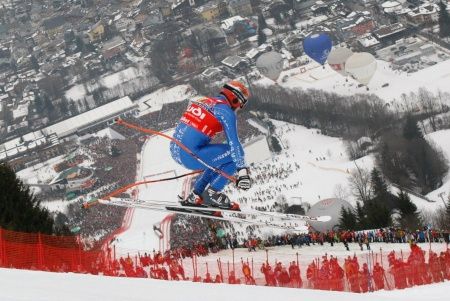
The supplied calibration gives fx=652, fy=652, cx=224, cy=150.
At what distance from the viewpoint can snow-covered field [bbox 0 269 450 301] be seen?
486cm

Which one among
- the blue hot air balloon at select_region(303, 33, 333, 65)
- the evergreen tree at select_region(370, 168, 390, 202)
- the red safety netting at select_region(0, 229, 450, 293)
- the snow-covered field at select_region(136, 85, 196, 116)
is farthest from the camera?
the snow-covered field at select_region(136, 85, 196, 116)

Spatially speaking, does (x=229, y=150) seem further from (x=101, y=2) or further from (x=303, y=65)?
(x=101, y=2)

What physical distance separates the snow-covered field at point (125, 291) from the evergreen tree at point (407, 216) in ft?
41.5

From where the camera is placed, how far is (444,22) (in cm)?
5256

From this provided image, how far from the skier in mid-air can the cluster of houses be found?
144ft

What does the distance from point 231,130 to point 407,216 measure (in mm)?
14868

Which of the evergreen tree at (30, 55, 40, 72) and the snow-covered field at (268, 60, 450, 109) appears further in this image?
the evergreen tree at (30, 55, 40, 72)

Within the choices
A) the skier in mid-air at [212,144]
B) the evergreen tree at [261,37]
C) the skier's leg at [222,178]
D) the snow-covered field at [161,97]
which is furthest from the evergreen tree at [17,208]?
the evergreen tree at [261,37]

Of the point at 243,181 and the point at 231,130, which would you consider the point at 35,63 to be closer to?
the point at 231,130

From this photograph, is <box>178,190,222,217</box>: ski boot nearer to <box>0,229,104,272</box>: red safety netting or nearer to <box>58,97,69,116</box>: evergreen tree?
<box>0,229,104,272</box>: red safety netting

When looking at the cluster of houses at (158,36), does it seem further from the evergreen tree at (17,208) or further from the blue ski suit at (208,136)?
the blue ski suit at (208,136)

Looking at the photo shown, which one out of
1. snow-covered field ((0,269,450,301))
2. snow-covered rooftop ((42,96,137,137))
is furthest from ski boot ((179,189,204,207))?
snow-covered rooftop ((42,96,137,137))

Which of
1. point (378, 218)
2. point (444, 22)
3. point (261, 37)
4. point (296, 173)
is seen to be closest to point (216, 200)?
point (378, 218)

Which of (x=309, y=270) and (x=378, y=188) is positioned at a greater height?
(x=378, y=188)
